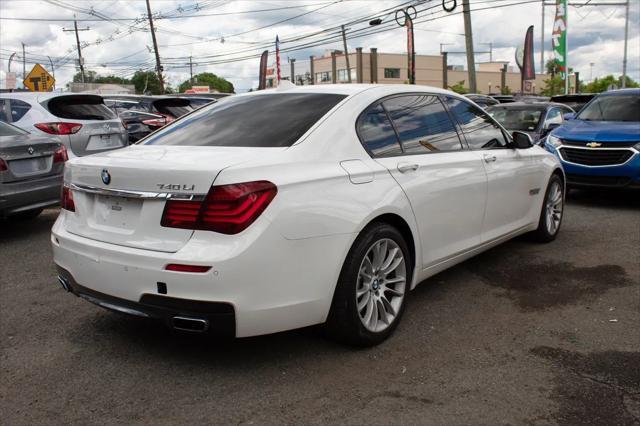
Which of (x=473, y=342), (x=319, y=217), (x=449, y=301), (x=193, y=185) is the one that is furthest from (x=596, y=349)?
(x=193, y=185)

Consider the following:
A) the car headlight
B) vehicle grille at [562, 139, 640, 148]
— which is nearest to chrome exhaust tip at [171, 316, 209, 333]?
vehicle grille at [562, 139, 640, 148]

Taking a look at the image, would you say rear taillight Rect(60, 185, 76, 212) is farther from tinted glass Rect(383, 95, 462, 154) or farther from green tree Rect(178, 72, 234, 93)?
green tree Rect(178, 72, 234, 93)

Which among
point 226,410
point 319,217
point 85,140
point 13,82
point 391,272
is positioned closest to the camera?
point 226,410

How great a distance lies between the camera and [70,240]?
3430mm

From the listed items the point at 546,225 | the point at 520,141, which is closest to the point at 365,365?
the point at 520,141

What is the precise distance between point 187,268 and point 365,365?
1.17 meters

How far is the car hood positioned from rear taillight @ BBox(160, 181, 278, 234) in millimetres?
6635

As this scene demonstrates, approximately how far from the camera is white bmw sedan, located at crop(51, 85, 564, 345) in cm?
291

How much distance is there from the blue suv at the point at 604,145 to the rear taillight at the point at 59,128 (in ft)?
22.7

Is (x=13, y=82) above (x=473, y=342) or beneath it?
above

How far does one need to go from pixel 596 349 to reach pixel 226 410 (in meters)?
2.22

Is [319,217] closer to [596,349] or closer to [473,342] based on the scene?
[473,342]

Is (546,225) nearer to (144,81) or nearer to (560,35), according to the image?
(560,35)

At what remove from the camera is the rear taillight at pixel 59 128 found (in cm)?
790
